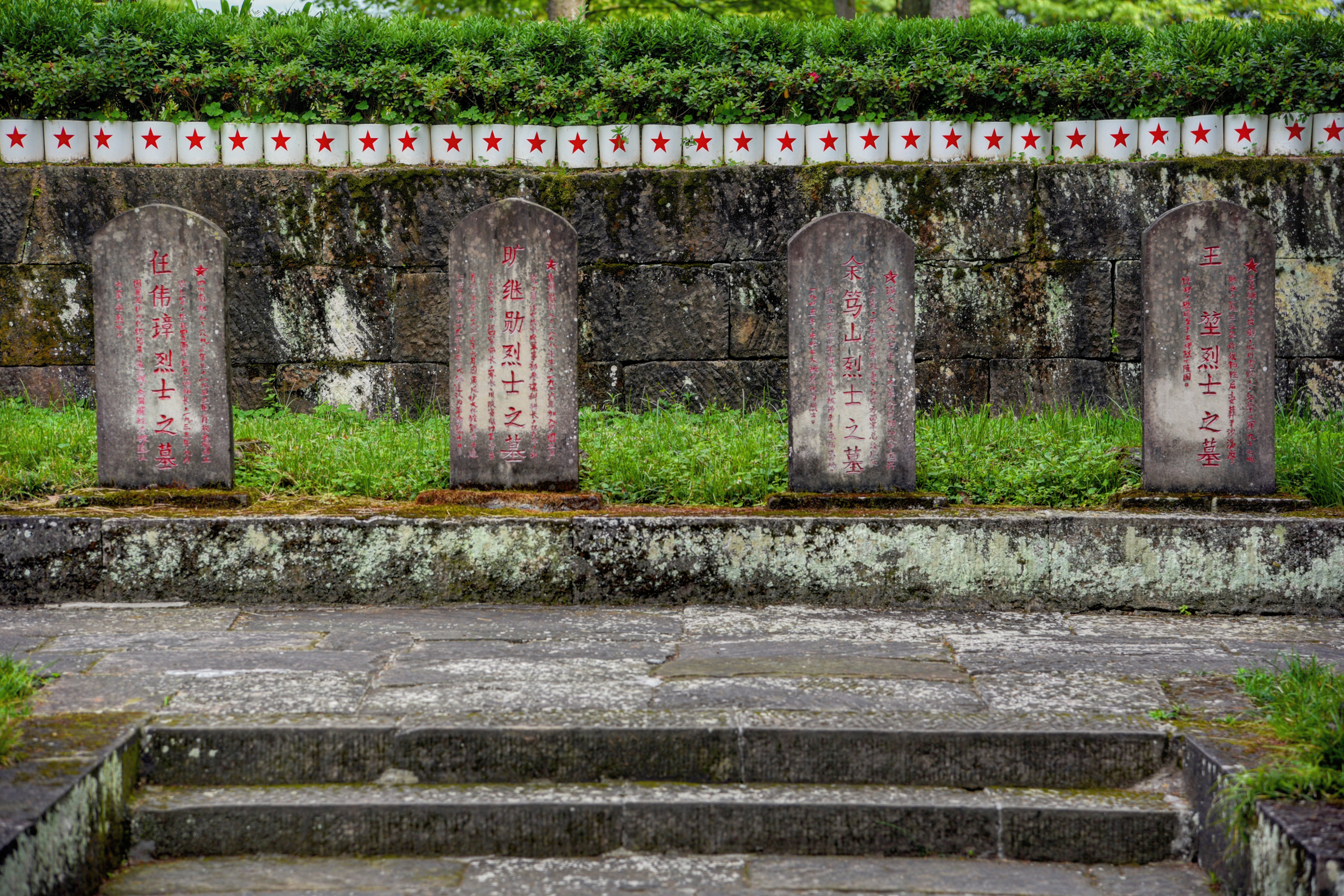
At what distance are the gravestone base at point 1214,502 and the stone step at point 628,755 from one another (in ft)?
7.15

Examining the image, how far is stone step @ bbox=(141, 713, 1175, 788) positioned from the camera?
10.5ft

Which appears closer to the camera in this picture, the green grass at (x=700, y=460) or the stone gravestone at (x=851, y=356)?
the stone gravestone at (x=851, y=356)

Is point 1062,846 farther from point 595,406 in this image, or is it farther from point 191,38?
point 191,38

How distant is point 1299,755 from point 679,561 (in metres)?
2.74

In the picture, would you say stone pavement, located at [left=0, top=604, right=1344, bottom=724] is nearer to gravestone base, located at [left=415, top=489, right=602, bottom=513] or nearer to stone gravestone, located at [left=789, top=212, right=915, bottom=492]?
gravestone base, located at [left=415, top=489, right=602, bottom=513]

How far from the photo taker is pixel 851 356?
5273 millimetres

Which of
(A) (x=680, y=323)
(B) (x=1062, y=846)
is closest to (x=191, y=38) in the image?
(A) (x=680, y=323)

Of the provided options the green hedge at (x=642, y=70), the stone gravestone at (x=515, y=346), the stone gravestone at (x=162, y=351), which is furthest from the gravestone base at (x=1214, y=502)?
→ the stone gravestone at (x=162, y=351)

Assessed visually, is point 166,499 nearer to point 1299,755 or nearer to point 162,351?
point 162,351

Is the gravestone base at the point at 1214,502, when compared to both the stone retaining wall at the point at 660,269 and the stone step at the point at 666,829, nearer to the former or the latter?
the stone step at the point at 666,829

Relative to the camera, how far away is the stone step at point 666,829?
3000 mm

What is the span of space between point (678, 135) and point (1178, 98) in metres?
3.58

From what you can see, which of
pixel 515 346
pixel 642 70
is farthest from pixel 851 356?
pixel 642 70

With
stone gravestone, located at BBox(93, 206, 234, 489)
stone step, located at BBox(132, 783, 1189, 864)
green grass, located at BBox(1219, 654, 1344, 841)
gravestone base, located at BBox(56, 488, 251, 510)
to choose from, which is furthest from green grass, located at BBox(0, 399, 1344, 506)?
stone step, located at BBox(132, 783, 1189, 864)
